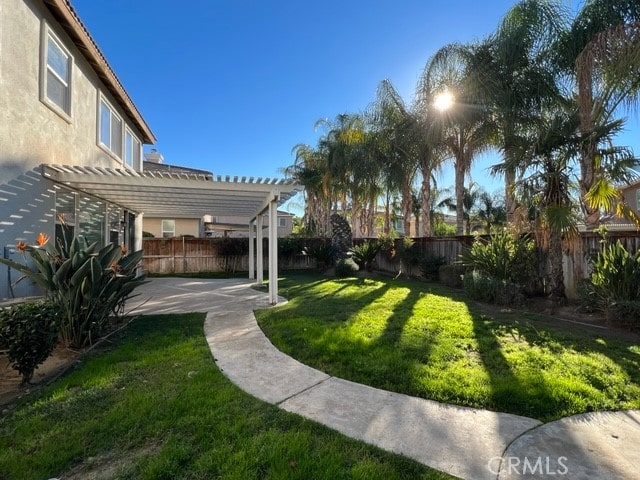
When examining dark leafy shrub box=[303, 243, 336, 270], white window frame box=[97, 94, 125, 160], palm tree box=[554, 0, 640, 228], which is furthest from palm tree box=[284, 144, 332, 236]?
palm tree box=[554, 0, 640, 228]

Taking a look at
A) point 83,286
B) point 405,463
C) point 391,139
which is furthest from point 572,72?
point 83,286

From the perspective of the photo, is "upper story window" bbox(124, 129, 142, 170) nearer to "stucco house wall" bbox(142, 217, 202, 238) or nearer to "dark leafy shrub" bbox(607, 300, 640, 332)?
"stucco house wall" bbox(142, 217, 202, 238)

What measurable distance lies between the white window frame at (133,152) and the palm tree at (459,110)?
12.2 metres

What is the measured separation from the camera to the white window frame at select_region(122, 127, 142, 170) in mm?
11555

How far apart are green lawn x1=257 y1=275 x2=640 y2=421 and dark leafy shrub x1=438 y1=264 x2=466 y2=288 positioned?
12.5 ft

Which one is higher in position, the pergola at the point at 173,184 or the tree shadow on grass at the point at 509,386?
the pergola at the point at 173,184

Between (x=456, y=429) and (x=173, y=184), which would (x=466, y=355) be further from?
(x=173, y=184)

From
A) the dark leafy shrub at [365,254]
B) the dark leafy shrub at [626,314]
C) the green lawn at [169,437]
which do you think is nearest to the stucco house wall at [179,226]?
the dark leafy shrub at [365,254]

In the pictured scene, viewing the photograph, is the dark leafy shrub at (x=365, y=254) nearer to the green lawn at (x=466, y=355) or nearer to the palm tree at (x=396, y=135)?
the palm tree at (x=396, y=135)

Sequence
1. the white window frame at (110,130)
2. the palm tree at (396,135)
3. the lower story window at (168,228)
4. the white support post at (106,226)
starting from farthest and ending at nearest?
the lower story window at (168,228) < the palm tree at (396,135) < the white support post at (106,226) < the white window frame at (110,130)

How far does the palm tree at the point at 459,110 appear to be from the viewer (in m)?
12.7

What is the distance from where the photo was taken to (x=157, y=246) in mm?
16719

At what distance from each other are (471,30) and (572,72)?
4856 millimetres

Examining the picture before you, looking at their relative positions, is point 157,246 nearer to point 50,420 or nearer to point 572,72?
point 50,420
